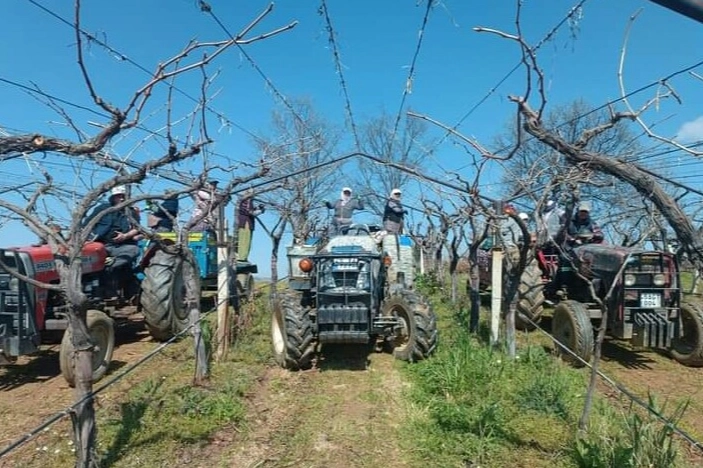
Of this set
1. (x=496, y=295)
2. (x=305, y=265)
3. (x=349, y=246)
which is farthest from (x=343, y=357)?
(x=496, y=295)

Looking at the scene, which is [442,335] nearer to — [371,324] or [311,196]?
[371,324]

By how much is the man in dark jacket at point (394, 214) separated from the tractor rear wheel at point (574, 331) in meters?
5.32

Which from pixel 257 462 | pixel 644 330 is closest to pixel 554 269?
pixel 644 330

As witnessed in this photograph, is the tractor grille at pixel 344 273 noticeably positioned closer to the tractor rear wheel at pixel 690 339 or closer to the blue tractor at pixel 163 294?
the blue tractor at pixel 163 294

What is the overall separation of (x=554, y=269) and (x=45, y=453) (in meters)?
7.82

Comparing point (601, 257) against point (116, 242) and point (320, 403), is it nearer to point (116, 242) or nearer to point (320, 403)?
point (320, 403)

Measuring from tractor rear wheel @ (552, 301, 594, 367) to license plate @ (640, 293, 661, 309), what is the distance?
0.74 m

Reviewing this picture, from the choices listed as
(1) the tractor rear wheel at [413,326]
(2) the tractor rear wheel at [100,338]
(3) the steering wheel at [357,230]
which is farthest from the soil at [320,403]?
(3) the steering wheel at [357,230]

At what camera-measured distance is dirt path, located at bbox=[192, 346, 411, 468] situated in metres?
4.21

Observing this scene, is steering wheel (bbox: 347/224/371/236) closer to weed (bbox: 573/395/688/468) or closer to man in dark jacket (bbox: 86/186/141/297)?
man in dark jacket (bbox: 86/186/141/297)

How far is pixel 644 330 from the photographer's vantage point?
22.6 ft

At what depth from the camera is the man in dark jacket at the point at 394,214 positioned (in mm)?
12375

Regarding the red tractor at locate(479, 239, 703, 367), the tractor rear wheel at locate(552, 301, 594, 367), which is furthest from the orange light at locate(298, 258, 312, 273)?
the tractor rear wheel at locate(552, 301, 594, 367)

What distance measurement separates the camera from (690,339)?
7254 millimetres
